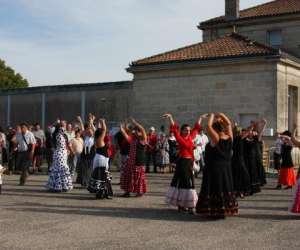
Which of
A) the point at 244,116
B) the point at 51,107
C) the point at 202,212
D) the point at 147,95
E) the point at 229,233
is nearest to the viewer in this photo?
the point at 229,233

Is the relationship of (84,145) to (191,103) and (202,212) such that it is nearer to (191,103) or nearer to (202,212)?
(202,212)

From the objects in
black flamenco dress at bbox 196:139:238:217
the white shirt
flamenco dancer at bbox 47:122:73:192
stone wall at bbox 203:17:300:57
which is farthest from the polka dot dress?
stone wall at bbox 203:17:300:57

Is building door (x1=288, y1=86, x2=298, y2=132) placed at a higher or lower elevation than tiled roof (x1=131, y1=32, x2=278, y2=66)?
lower

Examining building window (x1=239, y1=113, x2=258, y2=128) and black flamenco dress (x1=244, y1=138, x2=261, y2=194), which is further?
building window (x1=239, y1=113, x2=258, y2=128)

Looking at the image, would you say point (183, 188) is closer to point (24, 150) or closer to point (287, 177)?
point (287, 177)

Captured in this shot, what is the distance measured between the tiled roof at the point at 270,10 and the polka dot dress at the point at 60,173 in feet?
77.9

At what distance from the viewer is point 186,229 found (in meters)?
9.05

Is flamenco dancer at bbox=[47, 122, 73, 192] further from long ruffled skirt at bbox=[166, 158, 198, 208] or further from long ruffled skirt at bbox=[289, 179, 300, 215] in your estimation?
long ruffled skirt at bbox=[289, 179, 300, 215]

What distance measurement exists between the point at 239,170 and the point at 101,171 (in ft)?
10.9

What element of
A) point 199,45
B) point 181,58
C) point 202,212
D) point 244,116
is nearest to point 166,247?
point 202,212

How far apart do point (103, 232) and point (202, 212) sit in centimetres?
207

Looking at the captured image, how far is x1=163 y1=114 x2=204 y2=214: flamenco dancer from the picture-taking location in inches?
424

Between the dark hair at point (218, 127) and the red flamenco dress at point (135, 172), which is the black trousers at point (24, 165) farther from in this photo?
the dark hair at point (218, 127)

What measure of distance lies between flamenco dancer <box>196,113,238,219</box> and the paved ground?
0.23m
